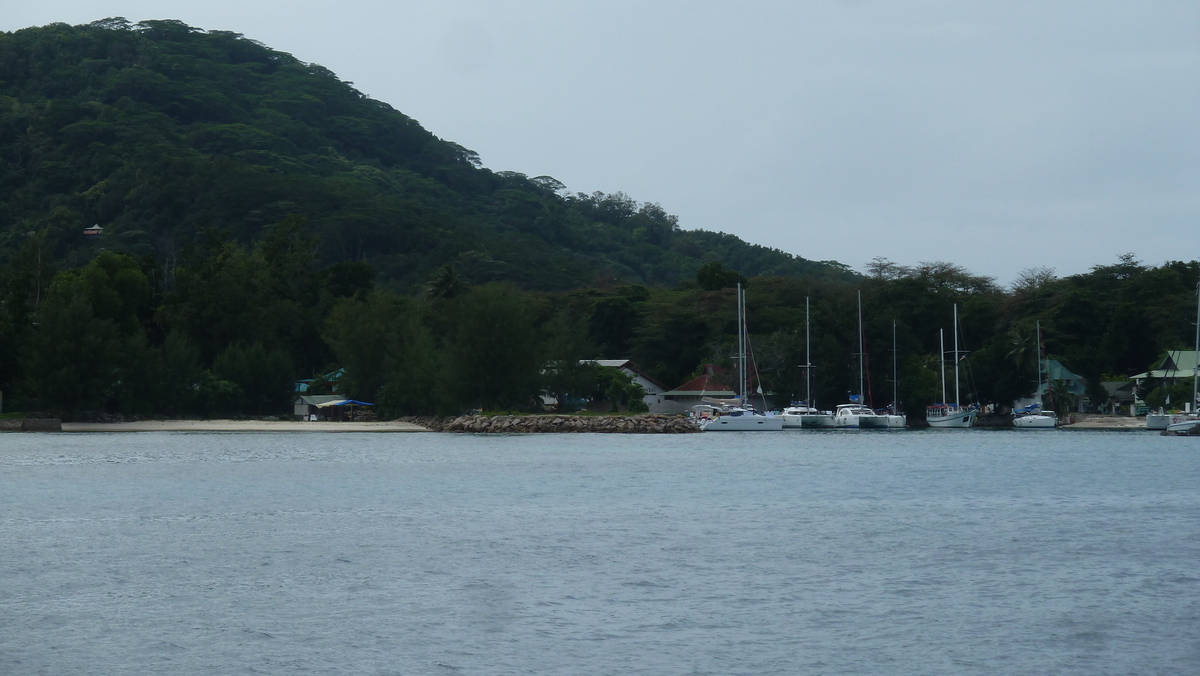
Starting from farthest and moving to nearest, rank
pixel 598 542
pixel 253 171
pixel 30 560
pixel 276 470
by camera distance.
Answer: pixel 253 171 < pixel 276 470 < pixel 598 542 < pixel 30 560

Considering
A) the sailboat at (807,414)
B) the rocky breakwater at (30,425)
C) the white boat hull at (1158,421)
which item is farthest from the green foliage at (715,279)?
the rocky breakwater at (30,425)

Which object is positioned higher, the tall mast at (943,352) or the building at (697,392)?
the tall mast at (943,352)

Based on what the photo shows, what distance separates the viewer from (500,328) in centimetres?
6762

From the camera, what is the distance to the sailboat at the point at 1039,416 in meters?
75.9

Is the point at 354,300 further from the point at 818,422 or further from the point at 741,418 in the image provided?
the point at 818,422

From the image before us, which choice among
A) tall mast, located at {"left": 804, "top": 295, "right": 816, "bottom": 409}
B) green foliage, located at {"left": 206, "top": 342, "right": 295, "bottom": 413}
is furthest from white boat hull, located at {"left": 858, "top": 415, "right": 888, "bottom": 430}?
green foliage, located at {"left": 206, "top": 342, "right": 295, "bottom": 413}

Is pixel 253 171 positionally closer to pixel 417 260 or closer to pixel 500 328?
pixel 417 260

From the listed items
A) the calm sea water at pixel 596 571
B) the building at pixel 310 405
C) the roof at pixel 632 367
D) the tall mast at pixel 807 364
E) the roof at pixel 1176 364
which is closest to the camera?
the calm sea water at pixel 596 571

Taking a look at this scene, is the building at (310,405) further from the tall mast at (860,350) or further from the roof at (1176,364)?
the roof at (1176,364)

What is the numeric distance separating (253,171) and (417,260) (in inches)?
964

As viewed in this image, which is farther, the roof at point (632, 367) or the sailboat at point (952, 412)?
the roof at point (632, 367)

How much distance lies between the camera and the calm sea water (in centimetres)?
1379

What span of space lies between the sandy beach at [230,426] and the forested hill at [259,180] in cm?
2455

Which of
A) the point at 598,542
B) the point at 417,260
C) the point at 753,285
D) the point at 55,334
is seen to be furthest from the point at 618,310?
the point at 598,542
